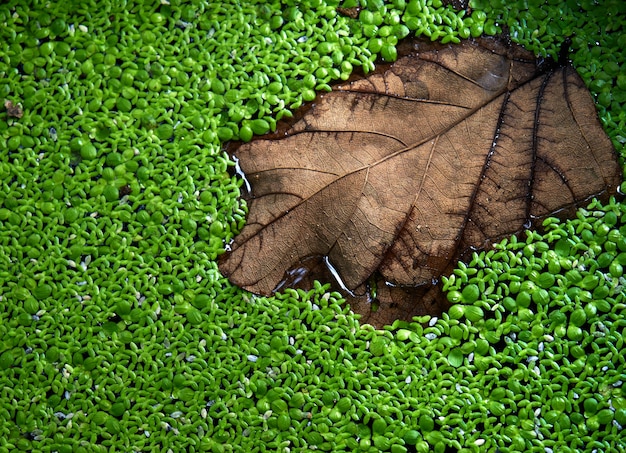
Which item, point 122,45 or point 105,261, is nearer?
point 105,261

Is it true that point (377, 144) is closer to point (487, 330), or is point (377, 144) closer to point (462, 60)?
point (462, 60)

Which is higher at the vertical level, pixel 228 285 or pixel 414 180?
pixel 414 180

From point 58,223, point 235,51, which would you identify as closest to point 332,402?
point 58,223
